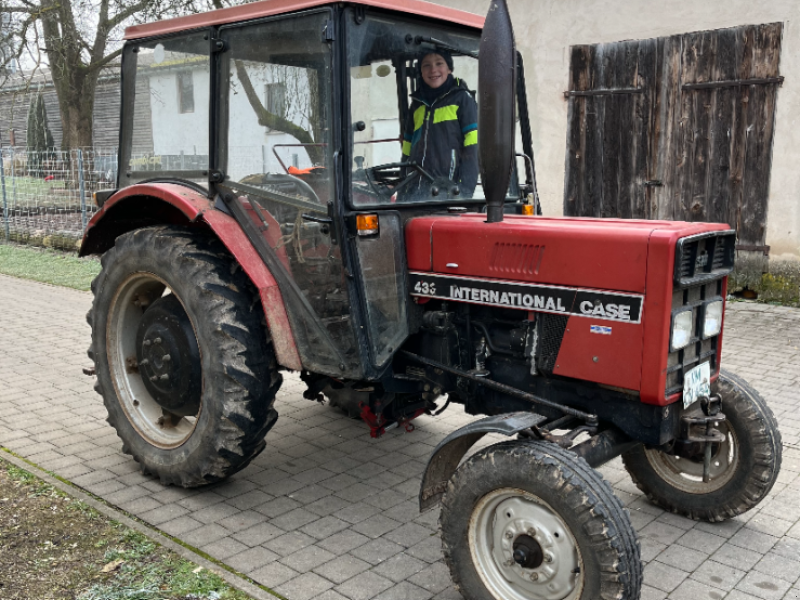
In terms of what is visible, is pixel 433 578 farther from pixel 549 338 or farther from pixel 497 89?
pixel 497 89

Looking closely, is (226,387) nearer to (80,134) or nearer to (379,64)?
(379,64)

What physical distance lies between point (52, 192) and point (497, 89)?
1243 cm

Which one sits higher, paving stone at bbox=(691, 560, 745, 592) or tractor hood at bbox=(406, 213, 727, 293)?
tractor hood at bbox=(406, 213, 727, 293)

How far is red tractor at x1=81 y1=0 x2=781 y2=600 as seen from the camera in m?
2.89

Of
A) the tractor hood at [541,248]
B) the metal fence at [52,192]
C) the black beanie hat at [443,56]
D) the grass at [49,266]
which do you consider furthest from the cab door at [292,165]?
the metal fence at [52,192]

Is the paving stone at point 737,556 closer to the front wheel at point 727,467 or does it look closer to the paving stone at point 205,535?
the front wheel at point 727,467

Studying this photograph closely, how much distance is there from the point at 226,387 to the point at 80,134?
1512cm

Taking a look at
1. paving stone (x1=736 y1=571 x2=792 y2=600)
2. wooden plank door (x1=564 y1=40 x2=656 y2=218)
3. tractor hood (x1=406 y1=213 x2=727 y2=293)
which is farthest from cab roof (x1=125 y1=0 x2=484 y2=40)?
wooden plank door (x1=564 y1=40 x2=656 y2=218)

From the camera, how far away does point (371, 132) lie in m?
A: 3.47

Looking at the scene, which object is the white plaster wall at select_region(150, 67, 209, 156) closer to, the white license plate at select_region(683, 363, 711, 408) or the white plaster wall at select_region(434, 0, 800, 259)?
the white license plate at select_region(683, 363, 711, 408)

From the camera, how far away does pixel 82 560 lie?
3361 millimetres

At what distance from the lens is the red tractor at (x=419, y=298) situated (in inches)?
114

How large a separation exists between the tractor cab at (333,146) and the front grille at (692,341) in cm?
117

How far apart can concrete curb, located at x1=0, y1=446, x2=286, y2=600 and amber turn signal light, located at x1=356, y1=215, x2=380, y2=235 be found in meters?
1.52
